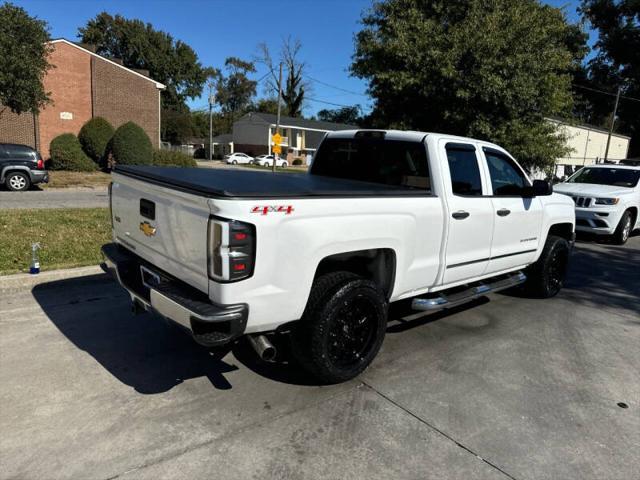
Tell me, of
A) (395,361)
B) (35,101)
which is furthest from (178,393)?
(35,101)

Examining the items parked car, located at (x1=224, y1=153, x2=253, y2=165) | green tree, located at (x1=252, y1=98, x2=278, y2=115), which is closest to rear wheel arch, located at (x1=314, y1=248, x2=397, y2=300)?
parked car, located at (x1=224, y1=153, x2=253, y2=165)

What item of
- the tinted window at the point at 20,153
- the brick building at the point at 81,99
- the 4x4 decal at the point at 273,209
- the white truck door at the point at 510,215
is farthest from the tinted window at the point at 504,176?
the brick building at the point at 81,99

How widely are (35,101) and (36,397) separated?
2047 cm

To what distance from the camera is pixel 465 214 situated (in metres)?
4.40

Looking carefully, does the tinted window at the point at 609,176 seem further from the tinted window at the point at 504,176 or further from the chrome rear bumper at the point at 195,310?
the chrome rear bumper at the point at 195,310

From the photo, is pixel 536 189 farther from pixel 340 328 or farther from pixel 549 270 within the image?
pixel 340 328

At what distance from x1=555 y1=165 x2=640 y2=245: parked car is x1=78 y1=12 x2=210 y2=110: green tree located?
207 ft

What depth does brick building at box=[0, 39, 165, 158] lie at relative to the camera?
27.9 metres

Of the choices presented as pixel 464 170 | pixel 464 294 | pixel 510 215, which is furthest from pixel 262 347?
pixel 510 215

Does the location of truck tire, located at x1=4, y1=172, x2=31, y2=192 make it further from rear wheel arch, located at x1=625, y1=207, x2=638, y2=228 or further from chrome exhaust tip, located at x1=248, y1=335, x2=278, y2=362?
rear wheel arch, located at x1=625, y1=207, x2=638, y2=228

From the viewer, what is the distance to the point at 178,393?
11.6ft

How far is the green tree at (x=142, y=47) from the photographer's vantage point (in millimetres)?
63344

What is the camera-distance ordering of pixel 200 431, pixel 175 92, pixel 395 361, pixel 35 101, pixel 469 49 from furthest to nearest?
1. pixel 175 92
2. pixel 35 101
3. pixel 469 49
4. pixel 395 361
5. pixel 200 431

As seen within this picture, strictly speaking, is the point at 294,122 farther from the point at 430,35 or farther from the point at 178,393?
the point at 178,393
